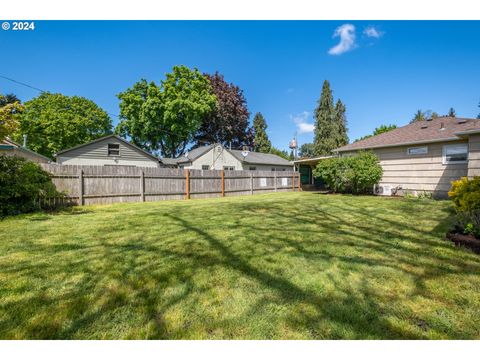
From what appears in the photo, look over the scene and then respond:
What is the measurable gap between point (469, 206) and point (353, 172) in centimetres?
869

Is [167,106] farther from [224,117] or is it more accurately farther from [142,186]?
[142,186]

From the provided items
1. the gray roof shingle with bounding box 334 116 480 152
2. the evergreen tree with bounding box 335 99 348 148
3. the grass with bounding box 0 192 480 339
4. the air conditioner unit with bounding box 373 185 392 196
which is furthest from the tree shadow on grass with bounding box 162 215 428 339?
the evergreen tree with bounding box 335 99 348 148

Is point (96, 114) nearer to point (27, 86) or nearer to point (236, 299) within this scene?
point (27, 86)

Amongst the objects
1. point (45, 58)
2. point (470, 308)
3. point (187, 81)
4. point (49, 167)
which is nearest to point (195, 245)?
point (470, 308)

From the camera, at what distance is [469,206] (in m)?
4.46

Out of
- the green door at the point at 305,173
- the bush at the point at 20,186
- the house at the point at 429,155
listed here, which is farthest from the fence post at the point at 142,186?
the green door at the point at 305,173

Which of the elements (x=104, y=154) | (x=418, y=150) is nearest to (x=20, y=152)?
(x=104, y=154)

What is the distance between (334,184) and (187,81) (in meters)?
23.2

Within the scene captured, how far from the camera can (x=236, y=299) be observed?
2.21 m

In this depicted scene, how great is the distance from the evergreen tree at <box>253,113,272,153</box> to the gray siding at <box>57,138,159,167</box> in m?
27.8

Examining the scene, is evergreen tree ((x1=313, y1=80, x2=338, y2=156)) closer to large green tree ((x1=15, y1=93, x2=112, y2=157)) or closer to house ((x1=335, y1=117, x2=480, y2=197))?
house ((x1=335, y1=117, x2=480, y2=197))

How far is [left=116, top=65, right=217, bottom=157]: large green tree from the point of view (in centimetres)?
2788
